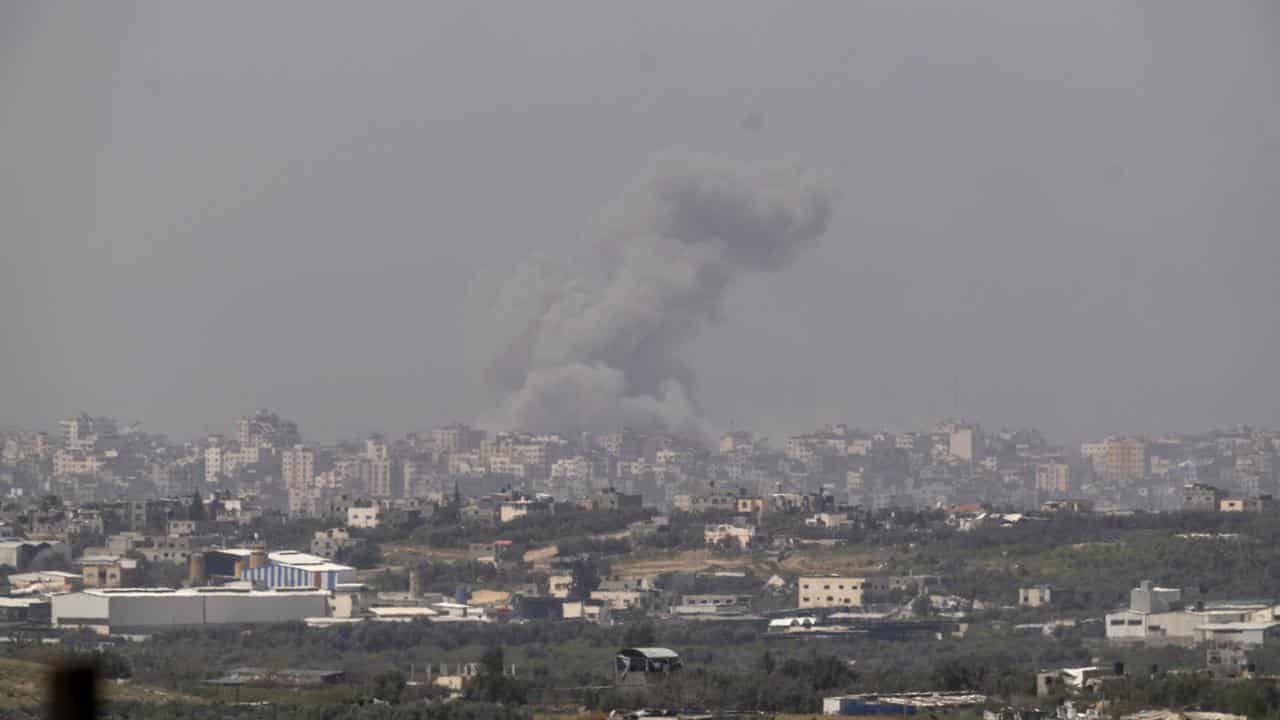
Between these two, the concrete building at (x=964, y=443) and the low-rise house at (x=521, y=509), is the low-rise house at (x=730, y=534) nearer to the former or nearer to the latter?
the low-rise house at (x=521, y=509)

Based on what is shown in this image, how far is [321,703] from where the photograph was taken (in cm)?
3447

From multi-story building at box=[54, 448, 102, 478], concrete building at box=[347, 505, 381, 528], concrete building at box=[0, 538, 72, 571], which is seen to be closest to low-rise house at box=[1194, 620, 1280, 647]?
concrete building at box=[0, 538, 72, 571]

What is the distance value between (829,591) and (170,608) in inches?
639

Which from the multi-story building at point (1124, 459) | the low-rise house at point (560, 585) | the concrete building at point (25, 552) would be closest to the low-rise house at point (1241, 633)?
the low-rise house at point (560, 585)

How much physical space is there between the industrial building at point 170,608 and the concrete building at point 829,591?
38.8 ft

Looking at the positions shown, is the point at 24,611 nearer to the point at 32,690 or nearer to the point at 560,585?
the point at 560,585

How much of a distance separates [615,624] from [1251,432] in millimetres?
97391

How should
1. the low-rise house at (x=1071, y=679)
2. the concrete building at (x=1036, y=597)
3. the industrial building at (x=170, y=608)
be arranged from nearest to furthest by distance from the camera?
1. the low-rise house at (x=1071, y=679)
2. the industrial building at (x=170, y=608)
3. the concrete building at (x=1036, y=597)

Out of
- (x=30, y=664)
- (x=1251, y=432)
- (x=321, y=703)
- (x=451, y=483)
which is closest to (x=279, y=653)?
(x=30, y=664)

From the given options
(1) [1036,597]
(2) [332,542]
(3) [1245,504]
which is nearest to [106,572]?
(2) [332,542]

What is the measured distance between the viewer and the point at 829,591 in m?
65.8

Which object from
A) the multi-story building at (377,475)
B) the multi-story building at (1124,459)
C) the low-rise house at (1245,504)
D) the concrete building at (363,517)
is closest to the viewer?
the low-rise house at (1245,504)

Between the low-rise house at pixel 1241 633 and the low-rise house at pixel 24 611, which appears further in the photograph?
the low-rise house at pixel 24 611

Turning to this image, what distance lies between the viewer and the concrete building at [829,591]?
214 feet
